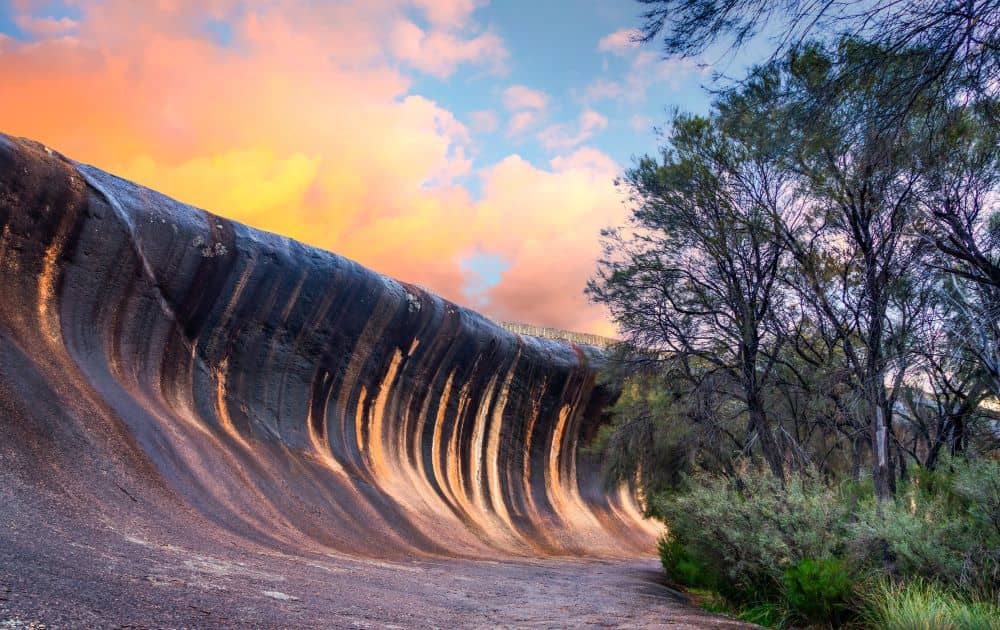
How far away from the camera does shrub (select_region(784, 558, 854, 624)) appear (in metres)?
8.19

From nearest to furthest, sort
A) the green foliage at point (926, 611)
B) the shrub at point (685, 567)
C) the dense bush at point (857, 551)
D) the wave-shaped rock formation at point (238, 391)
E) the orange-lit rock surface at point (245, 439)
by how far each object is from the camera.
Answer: the green foliage at point (926, 611)
the dense bush at point (857, 551)
the orange-lit rock surface at point (245, 439)
the wave-shaped rock formation at point (238, 391)
the shrub at point (685, 567)

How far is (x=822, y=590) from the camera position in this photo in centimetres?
820

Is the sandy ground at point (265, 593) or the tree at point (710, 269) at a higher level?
the tree at point (710, 269)

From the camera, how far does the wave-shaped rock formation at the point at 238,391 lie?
36.9 feet

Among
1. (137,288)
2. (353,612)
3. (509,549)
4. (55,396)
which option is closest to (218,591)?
(353,612)

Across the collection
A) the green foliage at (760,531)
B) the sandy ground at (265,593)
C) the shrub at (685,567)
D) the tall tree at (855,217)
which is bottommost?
the sandy ground at (265,593)

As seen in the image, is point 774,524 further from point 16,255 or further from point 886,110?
point 16,255

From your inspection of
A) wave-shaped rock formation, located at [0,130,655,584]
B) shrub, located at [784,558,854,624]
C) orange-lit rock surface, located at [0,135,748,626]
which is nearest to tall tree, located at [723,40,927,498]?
shrub, located at [784,558,854,624]

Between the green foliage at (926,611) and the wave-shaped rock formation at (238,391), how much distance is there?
861 centimetres

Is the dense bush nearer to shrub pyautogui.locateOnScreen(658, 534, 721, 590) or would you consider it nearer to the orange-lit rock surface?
shrub pyautogui.locateOnScreen(658, 534, 721, 590)

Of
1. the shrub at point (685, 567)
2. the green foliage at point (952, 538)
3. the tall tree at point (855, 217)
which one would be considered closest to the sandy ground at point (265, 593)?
the shrub at point (685, 567)

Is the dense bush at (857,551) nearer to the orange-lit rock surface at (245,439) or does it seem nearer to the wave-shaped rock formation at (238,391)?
the orange-lit rock surface at (245,439)

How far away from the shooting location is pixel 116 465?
37.1 ft

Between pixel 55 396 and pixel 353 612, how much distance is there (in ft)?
23.4
